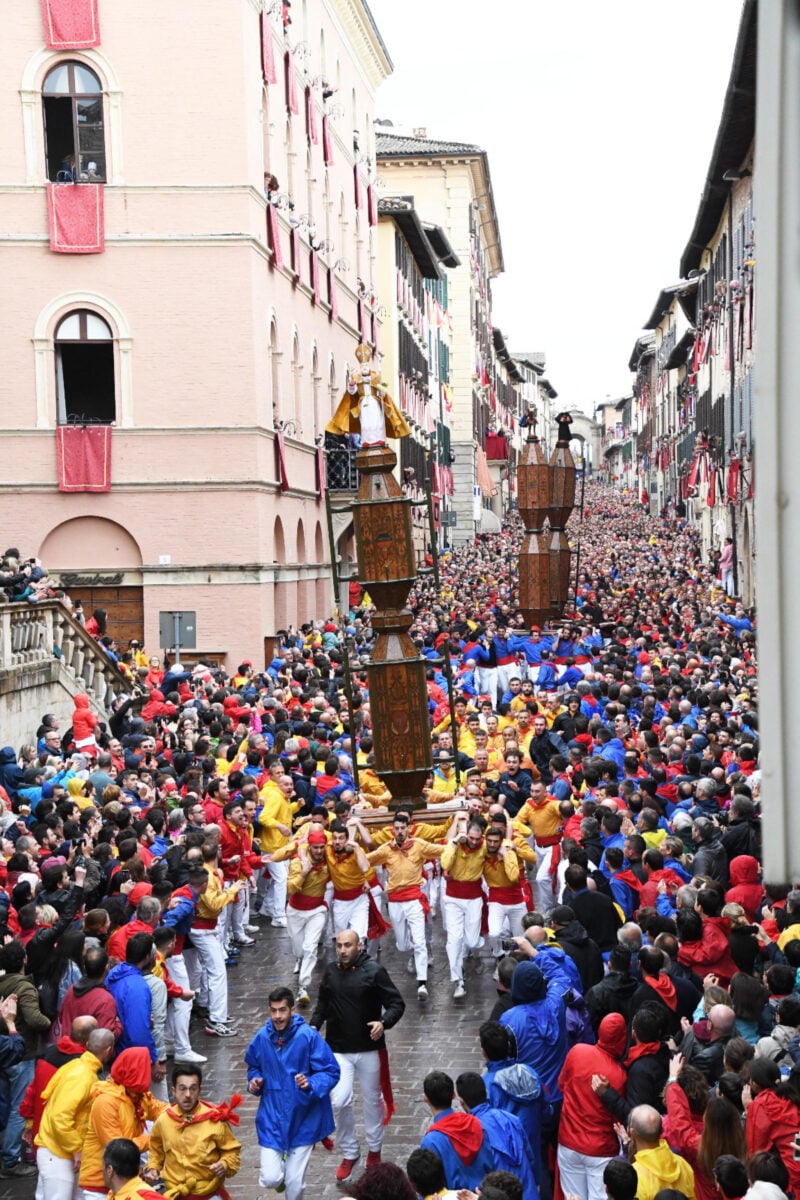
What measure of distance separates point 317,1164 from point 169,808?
5.05 m

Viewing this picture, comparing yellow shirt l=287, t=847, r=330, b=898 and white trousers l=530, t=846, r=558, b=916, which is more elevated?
yellow shirt l=287, t=847, r=330, b=898

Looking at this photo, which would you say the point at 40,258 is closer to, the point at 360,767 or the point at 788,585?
the point at 360,767

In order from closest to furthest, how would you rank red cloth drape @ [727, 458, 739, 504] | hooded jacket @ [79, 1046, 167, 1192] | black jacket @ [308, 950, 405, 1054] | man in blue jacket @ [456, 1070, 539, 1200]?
man in blue jacket @ [456, 1070, 539, 1200]
hooded jacket @ [79, 1046, 167, 1192]
black jacket @ [308, 950, 405, 1054]
red cloth drape @ [727, 458, 739, 504]

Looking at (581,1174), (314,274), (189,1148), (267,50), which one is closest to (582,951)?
(581,1174)

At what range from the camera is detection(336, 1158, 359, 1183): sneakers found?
9.27m

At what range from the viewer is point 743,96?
29.2 metres

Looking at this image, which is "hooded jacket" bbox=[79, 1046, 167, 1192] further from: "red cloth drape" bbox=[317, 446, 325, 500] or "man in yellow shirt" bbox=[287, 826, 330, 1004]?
"red cloth drape" bbox=[317, 446, 325, 500]

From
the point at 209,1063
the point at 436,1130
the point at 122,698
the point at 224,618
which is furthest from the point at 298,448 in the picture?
the point at 436,1130

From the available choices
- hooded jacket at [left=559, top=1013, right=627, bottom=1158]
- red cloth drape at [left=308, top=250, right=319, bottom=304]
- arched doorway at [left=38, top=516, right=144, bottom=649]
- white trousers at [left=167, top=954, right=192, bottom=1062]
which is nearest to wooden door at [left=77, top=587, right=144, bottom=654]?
→ arched doorway at [left=38, top=516, right=144, bottom=649]

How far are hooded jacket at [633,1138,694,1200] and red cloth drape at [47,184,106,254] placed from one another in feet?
75.6

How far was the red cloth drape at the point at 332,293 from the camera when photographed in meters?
38.1

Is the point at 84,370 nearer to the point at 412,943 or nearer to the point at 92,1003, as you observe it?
the point at 412,943

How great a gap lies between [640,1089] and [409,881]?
5235 mm

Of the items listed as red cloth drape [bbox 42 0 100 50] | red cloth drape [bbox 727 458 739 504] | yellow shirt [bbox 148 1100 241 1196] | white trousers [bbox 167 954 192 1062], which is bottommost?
white trousers [bbox 167 954 192 1062]
